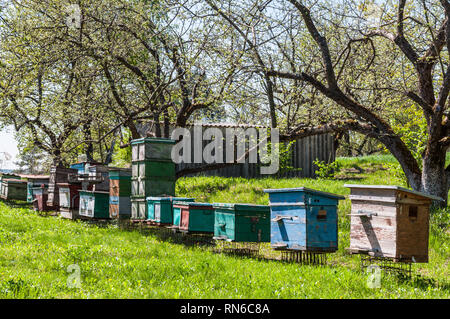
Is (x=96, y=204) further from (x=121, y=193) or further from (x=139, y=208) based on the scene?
(x=139, y=208)

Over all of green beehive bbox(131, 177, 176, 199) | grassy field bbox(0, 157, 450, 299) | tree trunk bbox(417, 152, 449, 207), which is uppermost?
tree trunk bbox(417, 152, 449, 207)

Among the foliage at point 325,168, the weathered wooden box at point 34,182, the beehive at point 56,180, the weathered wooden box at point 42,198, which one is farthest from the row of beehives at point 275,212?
the foliage at point 325,168

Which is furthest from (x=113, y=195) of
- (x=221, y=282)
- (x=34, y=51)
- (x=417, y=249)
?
(x=417, y=249)

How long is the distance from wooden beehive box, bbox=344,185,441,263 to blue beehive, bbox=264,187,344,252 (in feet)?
1.78

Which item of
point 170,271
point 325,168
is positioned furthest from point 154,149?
point 325,168

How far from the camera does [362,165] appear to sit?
2986 centimetres

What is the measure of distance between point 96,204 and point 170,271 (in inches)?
320

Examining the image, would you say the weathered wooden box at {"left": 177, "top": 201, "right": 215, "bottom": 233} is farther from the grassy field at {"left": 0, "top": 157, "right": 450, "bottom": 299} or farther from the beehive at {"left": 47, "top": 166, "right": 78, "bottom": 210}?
the beehive at {"left": 47, "top": 166, "right": 78, "bottom": 210}

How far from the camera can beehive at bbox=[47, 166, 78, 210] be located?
18000mm

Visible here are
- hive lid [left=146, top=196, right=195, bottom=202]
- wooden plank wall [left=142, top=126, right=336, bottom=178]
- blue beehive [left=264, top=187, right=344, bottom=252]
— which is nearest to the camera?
blue beehive [left=264, top=187, right=344, bottom=252]

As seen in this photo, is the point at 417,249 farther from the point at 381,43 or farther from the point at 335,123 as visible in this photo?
the point at 381,43

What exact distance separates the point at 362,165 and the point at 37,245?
22.8m

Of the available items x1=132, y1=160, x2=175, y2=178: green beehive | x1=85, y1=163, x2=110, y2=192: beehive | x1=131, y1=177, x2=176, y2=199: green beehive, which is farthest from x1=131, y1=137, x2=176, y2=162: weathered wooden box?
x1=85, y1=163, x2=110, y2=192: beehive

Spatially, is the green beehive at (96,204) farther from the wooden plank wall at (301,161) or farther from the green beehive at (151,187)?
the wooden plank wall at (301,161)
